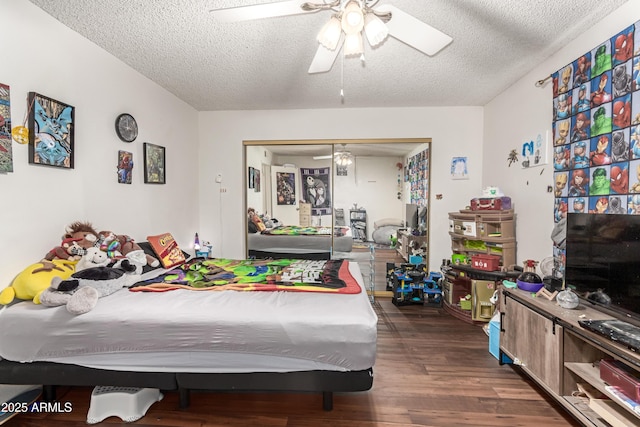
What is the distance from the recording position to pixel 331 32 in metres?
1.54

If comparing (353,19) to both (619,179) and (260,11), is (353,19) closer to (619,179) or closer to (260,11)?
(260,11)

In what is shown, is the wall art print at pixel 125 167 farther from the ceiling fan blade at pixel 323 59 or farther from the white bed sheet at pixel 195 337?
the ceiling fan blade at pixel 323 59

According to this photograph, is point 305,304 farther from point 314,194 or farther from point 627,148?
point 314,194

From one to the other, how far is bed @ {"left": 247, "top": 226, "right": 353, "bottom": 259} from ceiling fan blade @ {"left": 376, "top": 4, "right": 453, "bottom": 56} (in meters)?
2.77

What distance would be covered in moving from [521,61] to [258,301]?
297 cm

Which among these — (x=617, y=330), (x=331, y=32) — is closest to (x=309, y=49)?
(x=331, y=32)

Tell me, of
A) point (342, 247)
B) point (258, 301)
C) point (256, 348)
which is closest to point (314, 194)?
point (342, 247)

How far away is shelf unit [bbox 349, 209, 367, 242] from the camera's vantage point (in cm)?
422

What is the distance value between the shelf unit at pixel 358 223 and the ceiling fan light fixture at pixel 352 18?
288 centimetres

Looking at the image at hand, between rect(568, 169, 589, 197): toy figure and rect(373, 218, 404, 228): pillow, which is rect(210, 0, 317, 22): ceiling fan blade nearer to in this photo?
rect(568, 169, 589, 197): toy figure

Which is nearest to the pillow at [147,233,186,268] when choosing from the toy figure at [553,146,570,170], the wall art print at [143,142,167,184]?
the wall art print at [143,142,167,184]

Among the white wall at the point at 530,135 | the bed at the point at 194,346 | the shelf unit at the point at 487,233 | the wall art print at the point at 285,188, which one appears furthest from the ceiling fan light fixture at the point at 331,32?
the wall art print at the point at 285,188

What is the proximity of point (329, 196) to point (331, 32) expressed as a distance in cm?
275

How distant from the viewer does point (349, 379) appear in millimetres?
1685
